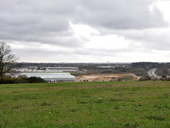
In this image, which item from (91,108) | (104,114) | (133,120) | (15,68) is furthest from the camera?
(15,68)

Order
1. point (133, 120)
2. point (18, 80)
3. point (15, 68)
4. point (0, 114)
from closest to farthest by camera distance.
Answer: point (133, 120) → point (0, 114) → point (18, 80) → point (15, 68)

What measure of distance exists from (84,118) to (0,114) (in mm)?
4955

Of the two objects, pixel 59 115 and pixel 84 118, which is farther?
pixel 59 115

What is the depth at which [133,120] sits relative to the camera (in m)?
9.12

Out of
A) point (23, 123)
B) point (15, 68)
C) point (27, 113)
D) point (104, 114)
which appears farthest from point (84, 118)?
point (15, 68)

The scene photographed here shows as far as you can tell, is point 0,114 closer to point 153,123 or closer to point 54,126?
point 54,126

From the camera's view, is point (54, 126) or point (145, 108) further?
point (145, 108)

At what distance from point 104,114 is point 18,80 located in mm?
34712

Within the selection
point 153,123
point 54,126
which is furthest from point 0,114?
point 153,123

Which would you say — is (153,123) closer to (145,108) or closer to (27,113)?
(145,108)

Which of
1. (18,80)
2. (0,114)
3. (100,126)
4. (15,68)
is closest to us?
(100,126)

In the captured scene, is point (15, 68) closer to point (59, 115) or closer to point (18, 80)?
point (18, 80)

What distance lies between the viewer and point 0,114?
36.4 ft

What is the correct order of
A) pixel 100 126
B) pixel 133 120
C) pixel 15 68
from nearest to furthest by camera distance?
1. pixel 100 126
2. pixel 133 120
3. pixel 15 68
